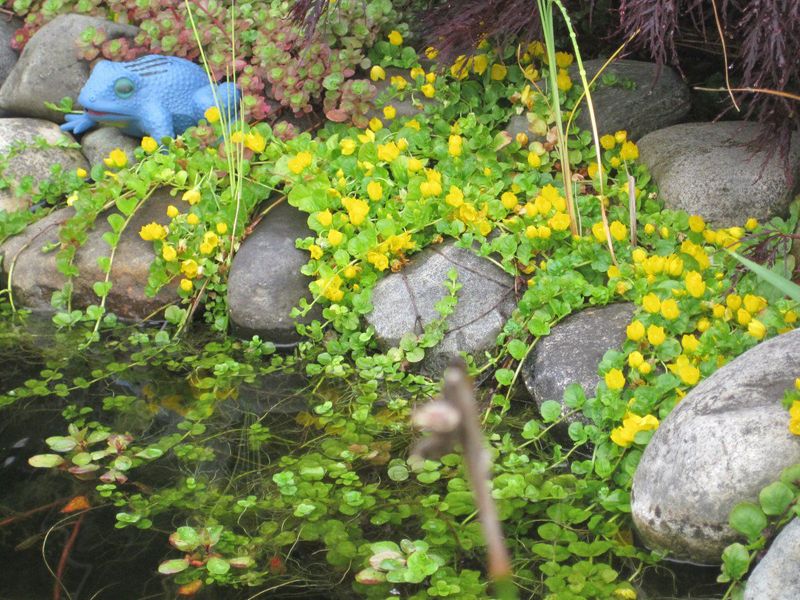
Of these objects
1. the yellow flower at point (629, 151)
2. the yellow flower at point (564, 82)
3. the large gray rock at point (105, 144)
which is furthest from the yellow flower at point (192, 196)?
the yellow flower at point (629, 151)

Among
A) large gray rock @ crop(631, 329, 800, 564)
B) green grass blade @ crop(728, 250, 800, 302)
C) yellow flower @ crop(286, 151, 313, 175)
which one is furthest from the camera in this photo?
yellow flower @ crop(286, 151, 313, 175)

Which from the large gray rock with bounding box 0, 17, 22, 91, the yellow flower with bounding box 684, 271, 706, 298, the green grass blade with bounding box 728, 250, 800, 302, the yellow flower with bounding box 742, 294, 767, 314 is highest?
the green grass blade with bounding box 728, 250, 800, 302

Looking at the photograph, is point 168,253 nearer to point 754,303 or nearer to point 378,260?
point 378,260

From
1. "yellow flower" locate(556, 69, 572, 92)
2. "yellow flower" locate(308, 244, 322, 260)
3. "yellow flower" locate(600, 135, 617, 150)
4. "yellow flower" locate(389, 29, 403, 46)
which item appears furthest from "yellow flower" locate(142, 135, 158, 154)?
"yellow flower" locate(600, 135, 617, 150)

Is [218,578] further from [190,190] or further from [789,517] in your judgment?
[190,190]

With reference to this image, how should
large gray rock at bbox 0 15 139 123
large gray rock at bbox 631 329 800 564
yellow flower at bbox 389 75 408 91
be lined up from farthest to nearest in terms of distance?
large gray rock at bbox 0 15 139 123, yellow flower at bbox 389 75 408 91, large gray rock at bbox 631 329 800 564

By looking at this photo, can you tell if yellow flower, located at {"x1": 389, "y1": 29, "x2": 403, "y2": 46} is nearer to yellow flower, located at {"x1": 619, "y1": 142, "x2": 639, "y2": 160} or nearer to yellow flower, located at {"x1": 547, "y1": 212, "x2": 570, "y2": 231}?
yellow flower, located at {"x1": 619, "y1": 142, "x2": 639, "y2": 160}

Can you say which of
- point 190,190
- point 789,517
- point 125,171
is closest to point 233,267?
point 190,190

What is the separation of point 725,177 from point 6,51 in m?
4.04

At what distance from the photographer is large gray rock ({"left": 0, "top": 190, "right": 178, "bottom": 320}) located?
3.89 meters

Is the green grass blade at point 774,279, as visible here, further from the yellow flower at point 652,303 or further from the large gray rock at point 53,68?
the large gray rock at point 53,68

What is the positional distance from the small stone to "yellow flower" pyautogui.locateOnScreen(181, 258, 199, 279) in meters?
1.78

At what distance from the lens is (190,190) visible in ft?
12.8

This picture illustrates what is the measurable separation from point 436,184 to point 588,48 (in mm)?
1564
